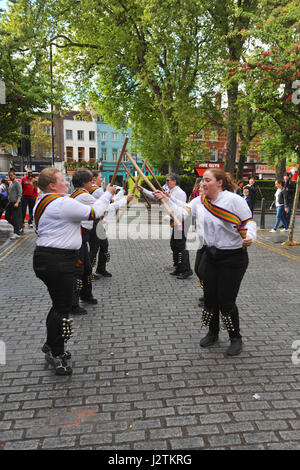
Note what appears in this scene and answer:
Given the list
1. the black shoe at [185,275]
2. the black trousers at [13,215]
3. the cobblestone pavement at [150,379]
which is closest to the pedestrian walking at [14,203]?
the black trousers at [13,215]

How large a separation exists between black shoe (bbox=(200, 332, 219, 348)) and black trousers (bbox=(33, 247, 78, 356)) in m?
1.63

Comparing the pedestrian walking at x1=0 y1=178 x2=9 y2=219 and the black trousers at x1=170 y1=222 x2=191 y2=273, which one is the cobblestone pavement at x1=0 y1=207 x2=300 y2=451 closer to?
the black trousers at x1=170 y1=222 x2=191 y2=273

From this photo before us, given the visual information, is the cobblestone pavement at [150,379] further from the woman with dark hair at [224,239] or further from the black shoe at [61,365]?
the woman with dark hair at [224,239]

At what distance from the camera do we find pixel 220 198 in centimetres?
393

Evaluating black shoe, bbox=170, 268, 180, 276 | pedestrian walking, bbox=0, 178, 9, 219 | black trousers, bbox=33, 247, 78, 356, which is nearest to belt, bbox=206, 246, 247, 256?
black trousers, bbox=33, 247, 78, 356

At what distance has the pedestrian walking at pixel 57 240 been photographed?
11.3ft

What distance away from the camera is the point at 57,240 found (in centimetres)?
346

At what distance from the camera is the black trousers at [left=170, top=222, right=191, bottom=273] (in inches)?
285

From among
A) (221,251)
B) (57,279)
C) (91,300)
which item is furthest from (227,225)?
(91,300)

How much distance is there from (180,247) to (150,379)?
12.9 ft

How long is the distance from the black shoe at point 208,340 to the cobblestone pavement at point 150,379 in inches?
3.6
